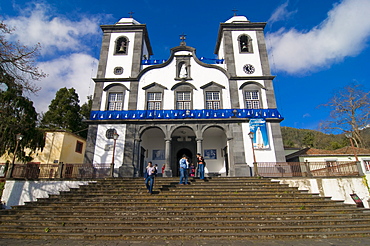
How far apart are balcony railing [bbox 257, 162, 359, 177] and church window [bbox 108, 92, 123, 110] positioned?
11.7 metres

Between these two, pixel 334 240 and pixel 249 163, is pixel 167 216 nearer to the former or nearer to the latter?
pixel 334 240

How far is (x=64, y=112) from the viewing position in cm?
2738

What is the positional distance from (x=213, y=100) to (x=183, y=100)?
245cm

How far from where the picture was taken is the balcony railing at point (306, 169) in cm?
1339

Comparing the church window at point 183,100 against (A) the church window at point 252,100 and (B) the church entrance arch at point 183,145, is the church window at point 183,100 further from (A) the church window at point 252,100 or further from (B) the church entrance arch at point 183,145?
(A) the church window at point 252,100

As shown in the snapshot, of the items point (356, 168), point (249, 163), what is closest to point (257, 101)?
point (249, 163)

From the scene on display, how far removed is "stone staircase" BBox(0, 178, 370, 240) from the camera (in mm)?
6957

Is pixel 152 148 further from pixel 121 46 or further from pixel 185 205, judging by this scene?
pixel 185 205

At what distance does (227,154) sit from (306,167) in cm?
538

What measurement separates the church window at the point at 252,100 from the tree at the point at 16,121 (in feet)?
48.9

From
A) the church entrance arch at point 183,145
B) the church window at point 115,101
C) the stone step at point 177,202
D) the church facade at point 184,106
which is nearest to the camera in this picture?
the stone step at point 177,202

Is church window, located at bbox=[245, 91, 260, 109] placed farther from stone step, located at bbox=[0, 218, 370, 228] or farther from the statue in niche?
stone step, located at bbox=[0, 218, 370, 228]

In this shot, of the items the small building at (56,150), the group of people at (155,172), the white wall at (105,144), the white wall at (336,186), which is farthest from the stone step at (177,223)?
the small building at (56,150)

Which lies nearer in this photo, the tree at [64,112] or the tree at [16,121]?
the tree at [16,121]
